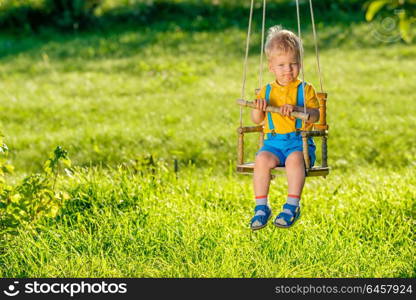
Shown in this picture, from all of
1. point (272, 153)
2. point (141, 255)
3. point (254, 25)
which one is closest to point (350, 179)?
point (141, 255)

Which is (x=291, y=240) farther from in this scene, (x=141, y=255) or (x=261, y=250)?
(x=141, y=255)

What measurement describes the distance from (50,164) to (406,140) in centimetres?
511

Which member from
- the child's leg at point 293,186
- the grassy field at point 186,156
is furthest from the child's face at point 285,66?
the grassy field at point 186,156

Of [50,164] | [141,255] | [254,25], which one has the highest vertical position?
[254,25]

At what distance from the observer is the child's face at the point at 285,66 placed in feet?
13.4

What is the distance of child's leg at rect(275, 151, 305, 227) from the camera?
3.95 m

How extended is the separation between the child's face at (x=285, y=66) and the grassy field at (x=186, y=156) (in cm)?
132

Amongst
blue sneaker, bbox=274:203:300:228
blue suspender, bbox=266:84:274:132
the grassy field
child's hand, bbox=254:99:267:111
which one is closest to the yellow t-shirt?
blue suspender, bbox=266:84:274:132

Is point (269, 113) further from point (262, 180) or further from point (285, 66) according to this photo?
point (262, 180)

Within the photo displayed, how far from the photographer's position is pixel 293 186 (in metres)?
3.97

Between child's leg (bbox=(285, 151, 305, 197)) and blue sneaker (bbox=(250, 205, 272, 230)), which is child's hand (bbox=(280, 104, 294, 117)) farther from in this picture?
blue sneaker (bbox=(250, 205, 272, 230))

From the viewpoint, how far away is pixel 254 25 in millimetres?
14977

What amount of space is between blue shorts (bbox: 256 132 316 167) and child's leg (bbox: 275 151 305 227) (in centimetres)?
7

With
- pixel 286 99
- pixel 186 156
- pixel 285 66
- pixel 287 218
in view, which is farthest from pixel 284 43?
pixel 186 156
